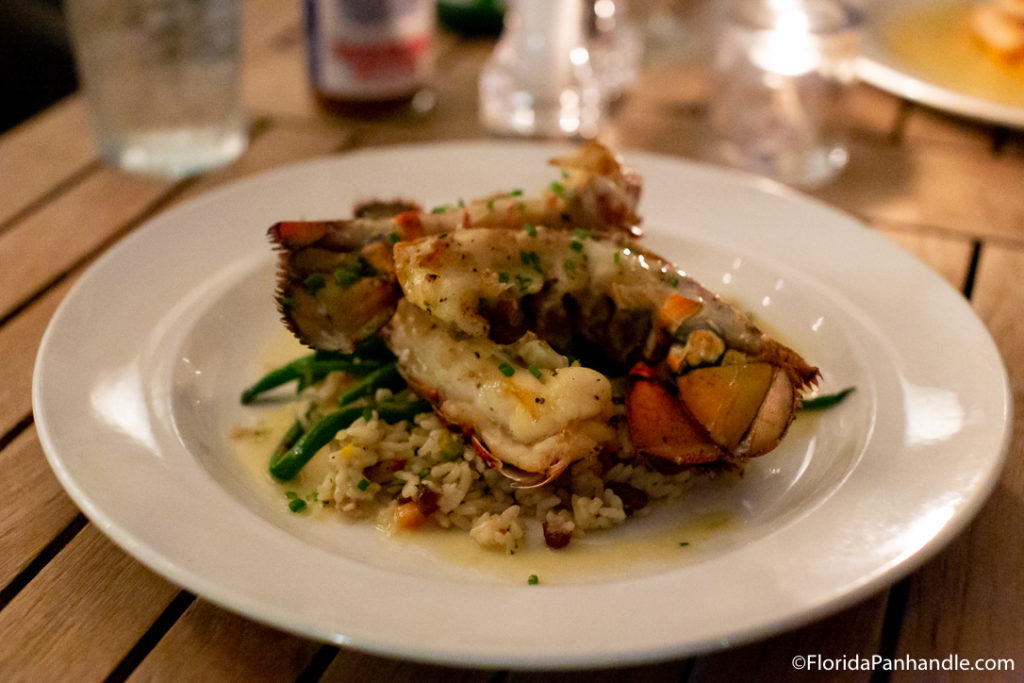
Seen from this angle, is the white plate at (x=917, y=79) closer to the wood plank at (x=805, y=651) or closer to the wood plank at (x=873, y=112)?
the wood plank at (x=873, y=112)

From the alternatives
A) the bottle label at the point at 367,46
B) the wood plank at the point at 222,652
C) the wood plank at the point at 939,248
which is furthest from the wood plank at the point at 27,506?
the wood plank at the point at 939,248

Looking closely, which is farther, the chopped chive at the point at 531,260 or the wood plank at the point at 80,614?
the chopped chive at the point at 531,260

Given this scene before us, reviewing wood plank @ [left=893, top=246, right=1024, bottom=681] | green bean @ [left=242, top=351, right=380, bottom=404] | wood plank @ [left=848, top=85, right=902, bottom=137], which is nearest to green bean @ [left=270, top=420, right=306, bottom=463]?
green bean @ [left=242, top=351, right=380, bottom=404]

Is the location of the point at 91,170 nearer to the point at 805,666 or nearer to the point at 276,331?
the point at 276,331

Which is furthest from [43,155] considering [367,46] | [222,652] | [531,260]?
[222,652]

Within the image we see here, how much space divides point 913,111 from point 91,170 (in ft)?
7.97

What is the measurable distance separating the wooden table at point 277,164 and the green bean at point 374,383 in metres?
0.45

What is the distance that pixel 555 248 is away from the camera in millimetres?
1533

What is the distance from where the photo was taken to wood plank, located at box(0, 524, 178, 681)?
3.67 ft

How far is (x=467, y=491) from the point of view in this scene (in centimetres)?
142

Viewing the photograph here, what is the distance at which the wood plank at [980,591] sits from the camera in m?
1.19

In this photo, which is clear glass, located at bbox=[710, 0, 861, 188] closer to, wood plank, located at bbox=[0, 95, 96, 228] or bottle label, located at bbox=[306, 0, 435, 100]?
bottle label, located at bbox=[306, 0, 435, 100]

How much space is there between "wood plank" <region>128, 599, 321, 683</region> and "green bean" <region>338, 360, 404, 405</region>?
1.59 ft

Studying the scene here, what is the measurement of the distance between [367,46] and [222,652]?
6.24 ft
